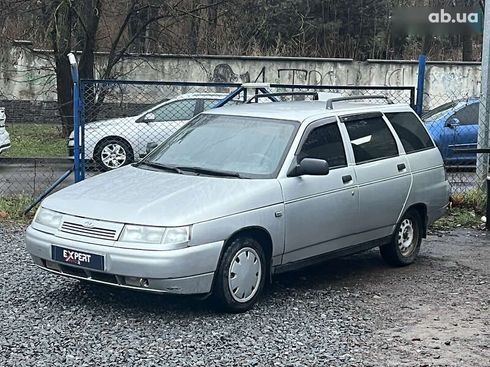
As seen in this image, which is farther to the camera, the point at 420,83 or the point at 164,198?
the point at 420,83

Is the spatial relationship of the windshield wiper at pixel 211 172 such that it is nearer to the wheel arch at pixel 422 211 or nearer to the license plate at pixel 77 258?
the license plate at pixel 77 258

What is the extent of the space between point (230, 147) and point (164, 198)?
3.71ft

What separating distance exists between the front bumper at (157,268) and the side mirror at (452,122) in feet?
36.0

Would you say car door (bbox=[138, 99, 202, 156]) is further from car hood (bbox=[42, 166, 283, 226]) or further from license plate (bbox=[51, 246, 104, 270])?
license plate (bbox=[51, 246, 104, 270])

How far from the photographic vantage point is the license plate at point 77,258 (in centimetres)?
615

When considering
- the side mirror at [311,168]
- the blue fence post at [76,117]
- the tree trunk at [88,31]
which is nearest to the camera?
the side mirror at [311,168]

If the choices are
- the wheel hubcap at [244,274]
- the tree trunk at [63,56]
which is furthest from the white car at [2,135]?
the wheel hubcap at [244,274]

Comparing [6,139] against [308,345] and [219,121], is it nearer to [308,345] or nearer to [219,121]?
[219,121]

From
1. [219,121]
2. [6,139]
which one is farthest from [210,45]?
[219,121]

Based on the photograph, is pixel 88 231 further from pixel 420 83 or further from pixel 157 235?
pixel 420 83

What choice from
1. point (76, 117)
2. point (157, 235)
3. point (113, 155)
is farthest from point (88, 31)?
point (157, 235)

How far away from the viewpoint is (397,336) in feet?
19.9

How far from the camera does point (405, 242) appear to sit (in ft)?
27.7

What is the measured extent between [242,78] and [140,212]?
781 inches
